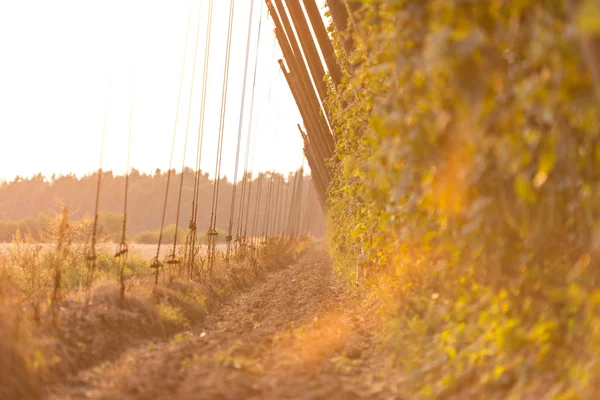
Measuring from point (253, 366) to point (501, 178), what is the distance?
8.74ft

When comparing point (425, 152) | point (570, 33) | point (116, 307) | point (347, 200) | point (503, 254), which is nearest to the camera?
point (570, 33)

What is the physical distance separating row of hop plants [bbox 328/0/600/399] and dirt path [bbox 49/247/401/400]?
2.25 ft

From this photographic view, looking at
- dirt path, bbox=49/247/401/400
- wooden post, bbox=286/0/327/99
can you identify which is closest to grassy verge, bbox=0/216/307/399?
dirt path, bbox=49/247/401/400

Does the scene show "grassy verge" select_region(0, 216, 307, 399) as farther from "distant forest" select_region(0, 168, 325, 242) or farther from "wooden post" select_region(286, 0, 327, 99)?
"distant forest" select_region(0, 168, 325, 242)

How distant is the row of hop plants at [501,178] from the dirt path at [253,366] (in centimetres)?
69

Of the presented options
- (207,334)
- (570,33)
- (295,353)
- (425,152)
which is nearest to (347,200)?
(207,334)

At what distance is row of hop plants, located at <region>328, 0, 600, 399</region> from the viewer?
289 cm

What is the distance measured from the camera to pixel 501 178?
3326mm

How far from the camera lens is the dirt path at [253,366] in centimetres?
424

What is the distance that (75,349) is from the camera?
5203mm

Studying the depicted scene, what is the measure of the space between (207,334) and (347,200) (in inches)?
201

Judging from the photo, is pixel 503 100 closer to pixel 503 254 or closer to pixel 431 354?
pixel 503 254

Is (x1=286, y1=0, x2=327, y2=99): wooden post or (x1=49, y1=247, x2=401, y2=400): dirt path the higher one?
(x1=286, y1=0, x2=327, y2=99): wooden post

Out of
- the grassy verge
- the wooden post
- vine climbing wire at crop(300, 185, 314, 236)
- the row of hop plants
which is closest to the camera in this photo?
the row of hop plants
